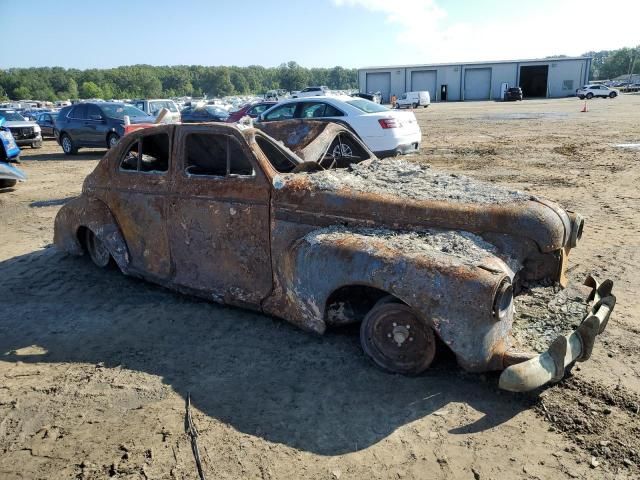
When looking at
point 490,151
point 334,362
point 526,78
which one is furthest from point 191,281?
point 526,78

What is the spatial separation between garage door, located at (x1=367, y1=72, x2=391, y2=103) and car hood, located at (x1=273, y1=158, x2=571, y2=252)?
6079 centimetres

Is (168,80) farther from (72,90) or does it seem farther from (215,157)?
(215,157)

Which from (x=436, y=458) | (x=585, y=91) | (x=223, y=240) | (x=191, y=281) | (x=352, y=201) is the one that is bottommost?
(x=436, y=458)

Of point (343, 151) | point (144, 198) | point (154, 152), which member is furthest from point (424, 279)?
point (154, 152)

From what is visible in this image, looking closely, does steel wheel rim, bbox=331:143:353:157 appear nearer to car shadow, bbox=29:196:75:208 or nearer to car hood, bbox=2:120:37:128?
car shadow, bbox=29:196:75:208

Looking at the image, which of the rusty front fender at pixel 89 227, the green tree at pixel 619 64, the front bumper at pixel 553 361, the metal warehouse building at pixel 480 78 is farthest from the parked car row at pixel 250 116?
the green tree at pixel 619 64

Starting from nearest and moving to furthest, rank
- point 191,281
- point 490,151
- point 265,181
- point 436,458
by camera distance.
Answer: point 436,458
point 265,181
point 191,281
point 490,151

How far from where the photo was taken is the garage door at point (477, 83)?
59250 mm

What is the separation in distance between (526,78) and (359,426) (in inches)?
2564

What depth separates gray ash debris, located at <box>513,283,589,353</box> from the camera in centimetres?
337

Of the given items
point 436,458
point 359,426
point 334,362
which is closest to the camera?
point 436,458

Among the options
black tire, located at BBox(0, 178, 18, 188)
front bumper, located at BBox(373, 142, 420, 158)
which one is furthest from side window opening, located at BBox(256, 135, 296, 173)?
black tire, located at BBox(0, 178, 18, 188)

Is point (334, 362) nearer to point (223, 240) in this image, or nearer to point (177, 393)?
point (177, 393)

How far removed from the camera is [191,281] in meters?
4.62
